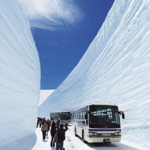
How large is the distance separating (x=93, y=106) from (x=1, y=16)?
23.6ft

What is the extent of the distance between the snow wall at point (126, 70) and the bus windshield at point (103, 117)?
248 centimetres

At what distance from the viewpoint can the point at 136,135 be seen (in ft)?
36.3

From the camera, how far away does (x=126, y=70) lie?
1789 centimetres

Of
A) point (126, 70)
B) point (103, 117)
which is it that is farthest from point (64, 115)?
point (103, 117)

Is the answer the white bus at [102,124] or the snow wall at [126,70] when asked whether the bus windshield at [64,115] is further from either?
the white bus at [102,124]

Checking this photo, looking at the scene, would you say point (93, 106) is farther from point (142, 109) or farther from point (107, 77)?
point (107, 77)

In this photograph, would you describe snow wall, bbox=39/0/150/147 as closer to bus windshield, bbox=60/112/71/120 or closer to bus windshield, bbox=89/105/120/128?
bus windshield, bbox=89/105/120/128

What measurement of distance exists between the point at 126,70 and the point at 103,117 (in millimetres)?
10212

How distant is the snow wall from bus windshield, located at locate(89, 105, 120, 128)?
97.6 inches

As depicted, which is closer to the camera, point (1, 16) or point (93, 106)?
point (1, 16)

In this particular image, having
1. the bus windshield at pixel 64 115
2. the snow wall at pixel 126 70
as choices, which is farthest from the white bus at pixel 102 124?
the bus windshield at pixel 64 115

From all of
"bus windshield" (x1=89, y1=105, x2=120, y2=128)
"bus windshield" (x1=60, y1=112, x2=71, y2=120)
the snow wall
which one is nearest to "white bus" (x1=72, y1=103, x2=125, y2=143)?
"bus windshield" (x1=89, y1=105, x2=120, y2=128)

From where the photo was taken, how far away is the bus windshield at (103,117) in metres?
8.88

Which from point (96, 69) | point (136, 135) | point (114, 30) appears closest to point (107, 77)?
point (96, 69)
